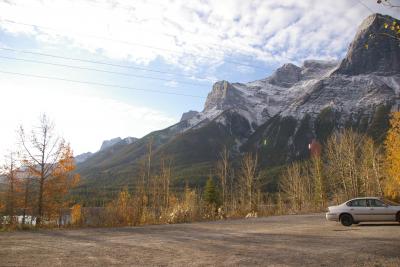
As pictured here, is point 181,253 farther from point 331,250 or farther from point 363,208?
point 363,208

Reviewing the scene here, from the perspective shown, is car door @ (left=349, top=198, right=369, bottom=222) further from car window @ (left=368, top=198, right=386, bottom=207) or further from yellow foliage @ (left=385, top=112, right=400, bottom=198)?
yellow foliage @ (left=385, top=112, right=400, bottom=198)

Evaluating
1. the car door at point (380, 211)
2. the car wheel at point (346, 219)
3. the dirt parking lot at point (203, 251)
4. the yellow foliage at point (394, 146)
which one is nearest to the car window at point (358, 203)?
the car door at point (380, 211)

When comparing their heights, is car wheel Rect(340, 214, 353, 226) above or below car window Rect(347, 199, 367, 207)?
below

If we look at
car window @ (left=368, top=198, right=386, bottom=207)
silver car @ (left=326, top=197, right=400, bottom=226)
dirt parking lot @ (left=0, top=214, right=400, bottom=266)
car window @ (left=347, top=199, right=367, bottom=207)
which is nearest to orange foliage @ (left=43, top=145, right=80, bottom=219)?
dirt parking lot @ (left=0, top=214, right=400, bottom=266)

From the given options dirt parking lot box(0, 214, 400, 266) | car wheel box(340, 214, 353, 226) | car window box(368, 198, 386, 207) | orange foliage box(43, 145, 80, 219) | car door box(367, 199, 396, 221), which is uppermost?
orange foliage box(43, 145, 80, 219)

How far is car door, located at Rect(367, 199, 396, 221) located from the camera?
64.3ft

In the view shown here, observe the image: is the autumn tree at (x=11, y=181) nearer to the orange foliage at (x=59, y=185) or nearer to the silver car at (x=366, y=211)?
the orange foliage at (x=59, y=185)

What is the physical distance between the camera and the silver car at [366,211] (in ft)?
64.4

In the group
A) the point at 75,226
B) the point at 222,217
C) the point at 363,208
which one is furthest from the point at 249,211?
the point at 75,226

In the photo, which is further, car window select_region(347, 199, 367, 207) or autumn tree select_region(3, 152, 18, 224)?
autumn tree select_region(3, 152, 18, 224)

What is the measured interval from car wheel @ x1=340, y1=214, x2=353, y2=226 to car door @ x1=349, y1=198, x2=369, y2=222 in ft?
0.79

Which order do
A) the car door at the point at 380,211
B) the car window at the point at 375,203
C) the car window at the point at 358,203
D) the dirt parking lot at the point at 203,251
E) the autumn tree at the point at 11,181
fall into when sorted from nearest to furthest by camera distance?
1. the dirt parking lot at the point at 203,251
2. the car door at the point at 380,211
3. the car window at the point at 375,203
4. the car window at the point at 358,203
5. the autumn tree at the point at 11,181

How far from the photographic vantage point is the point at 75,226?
19828 mm

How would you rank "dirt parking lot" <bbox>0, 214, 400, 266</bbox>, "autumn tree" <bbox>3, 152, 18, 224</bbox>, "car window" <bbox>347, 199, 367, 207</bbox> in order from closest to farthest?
"dirt parking lot" <bbox>0, 214, 400, 266</bbox> < "car window" <bbox>347, 199, 367, 207</bbox> < "autumn tree" <bbox>3, 152, 18, 224</bbox>
